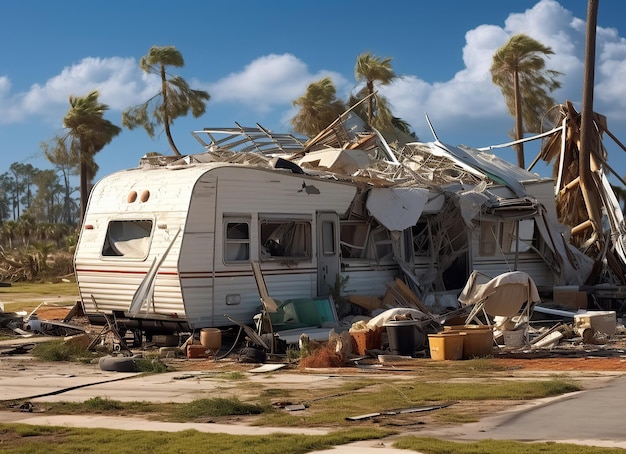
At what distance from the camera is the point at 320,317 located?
16594mm

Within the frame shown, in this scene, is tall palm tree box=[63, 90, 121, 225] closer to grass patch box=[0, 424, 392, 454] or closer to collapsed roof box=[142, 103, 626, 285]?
collapsed roof box=[142, 103, 626, 285]

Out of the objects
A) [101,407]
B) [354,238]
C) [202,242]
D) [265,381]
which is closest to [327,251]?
[354,238]

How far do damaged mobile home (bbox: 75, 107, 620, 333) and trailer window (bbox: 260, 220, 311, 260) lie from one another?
25mm

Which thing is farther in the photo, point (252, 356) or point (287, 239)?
point (287, 239)

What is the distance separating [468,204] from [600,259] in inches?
209

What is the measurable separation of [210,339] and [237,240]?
2.00 m

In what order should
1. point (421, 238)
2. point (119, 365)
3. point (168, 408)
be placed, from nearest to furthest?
point (168, 408) → point (119, 365) → point (421, 238)

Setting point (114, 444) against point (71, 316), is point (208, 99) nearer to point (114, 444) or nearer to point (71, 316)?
point (71, 316)

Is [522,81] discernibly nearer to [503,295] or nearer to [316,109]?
Answer: [316,109]

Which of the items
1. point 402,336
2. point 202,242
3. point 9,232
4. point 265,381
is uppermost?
point 9,232

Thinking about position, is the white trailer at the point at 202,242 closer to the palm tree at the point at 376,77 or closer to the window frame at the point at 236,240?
the window frame at the point at 236,240

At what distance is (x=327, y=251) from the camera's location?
57.7ft

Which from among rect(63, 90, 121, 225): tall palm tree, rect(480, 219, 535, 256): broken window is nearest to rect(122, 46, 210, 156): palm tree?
rect(63, 90, 121, 225): tall palm tree

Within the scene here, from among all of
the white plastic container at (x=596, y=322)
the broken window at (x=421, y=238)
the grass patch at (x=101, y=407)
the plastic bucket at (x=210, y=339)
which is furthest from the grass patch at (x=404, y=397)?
the broken window at (x=421, y=238)
